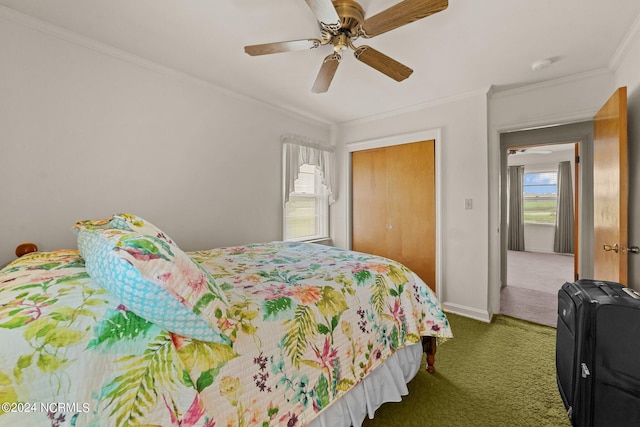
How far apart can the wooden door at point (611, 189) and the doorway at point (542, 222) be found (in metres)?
1.04

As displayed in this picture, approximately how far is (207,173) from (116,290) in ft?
6.87

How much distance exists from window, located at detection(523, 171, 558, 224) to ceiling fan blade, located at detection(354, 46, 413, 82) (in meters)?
7.01

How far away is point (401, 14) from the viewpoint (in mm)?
1423

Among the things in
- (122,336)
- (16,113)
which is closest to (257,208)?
(16,113)

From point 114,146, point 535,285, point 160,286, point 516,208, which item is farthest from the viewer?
point 516,208

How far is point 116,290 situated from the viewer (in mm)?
832

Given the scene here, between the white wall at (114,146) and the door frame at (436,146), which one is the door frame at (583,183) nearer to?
the door frame at (436,146)

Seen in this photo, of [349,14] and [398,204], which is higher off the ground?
[349,14]

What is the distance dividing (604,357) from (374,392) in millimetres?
1148

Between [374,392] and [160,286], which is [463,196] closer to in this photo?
[374,392]

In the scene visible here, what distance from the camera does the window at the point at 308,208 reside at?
149 inches

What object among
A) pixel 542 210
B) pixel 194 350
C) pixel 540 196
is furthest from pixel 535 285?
pixel 194 350

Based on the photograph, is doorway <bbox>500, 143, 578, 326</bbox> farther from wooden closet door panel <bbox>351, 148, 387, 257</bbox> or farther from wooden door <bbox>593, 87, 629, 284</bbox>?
wooden door <bbox>593, 87, 629, 284</bbox>

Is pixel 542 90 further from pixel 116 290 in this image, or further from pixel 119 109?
pixel 119 109
